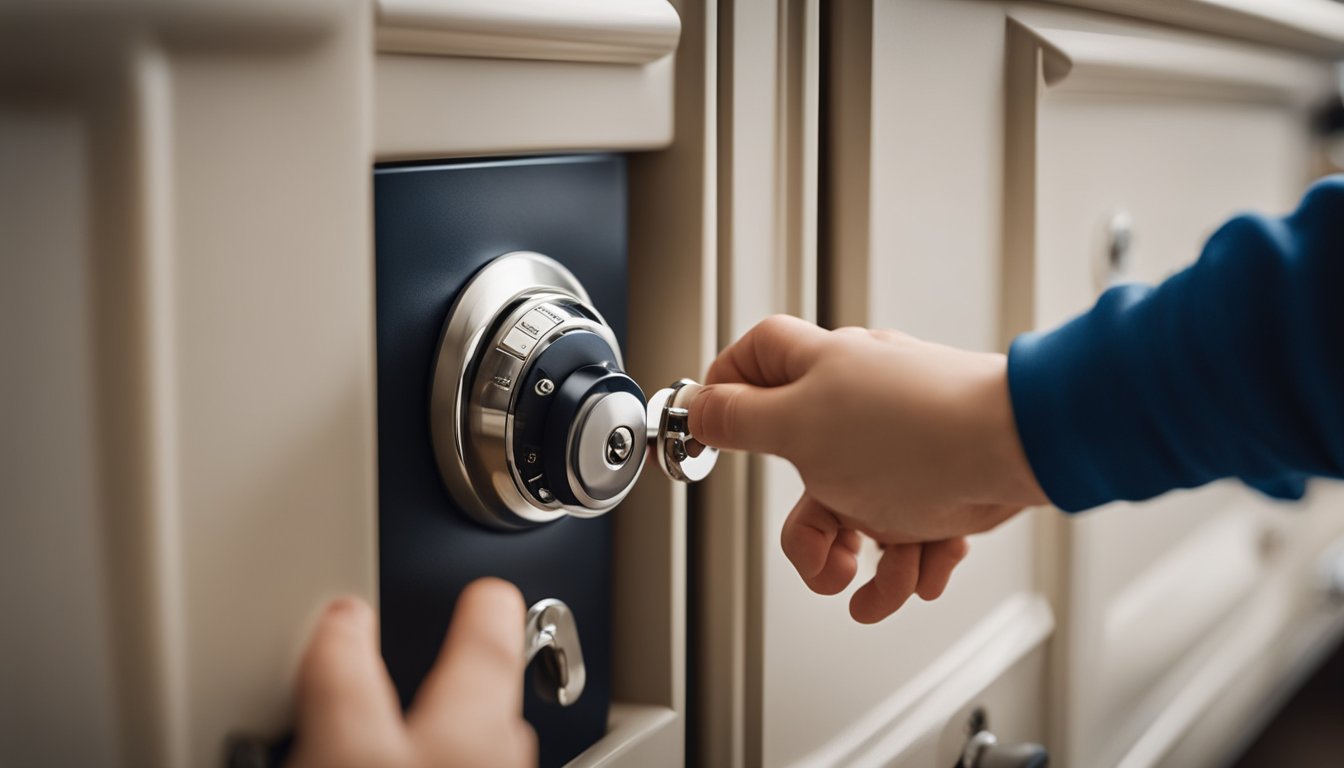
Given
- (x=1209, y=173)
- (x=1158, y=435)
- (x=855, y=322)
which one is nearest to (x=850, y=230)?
(x=855, y=322)

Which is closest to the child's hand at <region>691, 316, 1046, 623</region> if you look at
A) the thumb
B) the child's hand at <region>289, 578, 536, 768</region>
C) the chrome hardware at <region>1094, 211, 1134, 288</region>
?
the thumb

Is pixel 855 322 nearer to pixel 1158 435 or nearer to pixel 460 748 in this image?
pixel 1158 435

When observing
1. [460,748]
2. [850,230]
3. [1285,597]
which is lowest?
[1285,597]

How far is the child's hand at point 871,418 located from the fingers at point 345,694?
0.13 meters

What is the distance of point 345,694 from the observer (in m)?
0.24

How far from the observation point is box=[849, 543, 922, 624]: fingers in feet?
1.37

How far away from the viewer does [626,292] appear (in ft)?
1.26

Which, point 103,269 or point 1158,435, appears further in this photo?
point 1158,435

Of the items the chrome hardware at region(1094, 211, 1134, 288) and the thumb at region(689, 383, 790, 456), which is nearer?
the thumb at region(689, 383, 790, 456)

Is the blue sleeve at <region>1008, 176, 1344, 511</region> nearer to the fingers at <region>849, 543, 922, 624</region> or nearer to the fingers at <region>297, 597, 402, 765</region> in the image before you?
the fingers at <region>849, 543, 922, 624</region>

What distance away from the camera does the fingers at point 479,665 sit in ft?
0.85

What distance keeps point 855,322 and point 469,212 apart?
17cm

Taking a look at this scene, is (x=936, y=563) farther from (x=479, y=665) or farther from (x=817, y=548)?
(x=479, y=665)

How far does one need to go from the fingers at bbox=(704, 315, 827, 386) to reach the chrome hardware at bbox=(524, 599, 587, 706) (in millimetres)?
87
